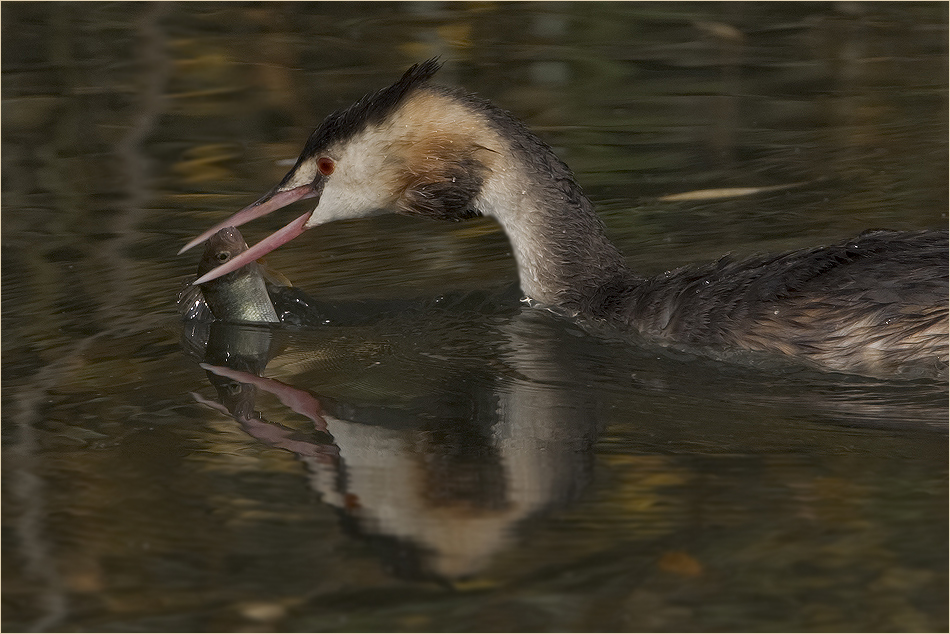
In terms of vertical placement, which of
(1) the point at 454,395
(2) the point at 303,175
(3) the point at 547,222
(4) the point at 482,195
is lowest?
(1) the point at 454,395

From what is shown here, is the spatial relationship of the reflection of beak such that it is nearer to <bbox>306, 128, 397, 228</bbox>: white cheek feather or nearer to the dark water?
<bbox>306, 128, 397, 228</bbox>: white cheek feather

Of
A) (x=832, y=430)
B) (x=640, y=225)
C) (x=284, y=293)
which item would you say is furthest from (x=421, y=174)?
(x=832, y=430)

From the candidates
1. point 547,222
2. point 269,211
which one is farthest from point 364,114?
point 547,222

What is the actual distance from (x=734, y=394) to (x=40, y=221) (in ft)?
12.7

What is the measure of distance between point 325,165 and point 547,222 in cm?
92

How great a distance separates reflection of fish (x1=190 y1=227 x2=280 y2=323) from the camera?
5980mm

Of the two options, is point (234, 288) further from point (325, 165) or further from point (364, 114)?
point (364, 114)

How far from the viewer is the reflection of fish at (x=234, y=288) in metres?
5.98

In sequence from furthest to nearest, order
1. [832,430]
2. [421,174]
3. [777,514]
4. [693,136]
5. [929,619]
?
[693,136] → [421,174] → [832,430] → [777,514] → [929,619]

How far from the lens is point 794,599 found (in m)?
3.88

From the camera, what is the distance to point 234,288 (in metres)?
6.13

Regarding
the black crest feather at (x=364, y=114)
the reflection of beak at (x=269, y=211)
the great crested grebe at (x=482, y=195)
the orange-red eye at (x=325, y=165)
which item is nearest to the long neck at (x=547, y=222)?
the great crested grebe at (x=482, y=195)

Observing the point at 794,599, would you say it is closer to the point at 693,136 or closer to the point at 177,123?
the point at 693,136

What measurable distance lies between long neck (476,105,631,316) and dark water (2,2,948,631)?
185 millimetres
